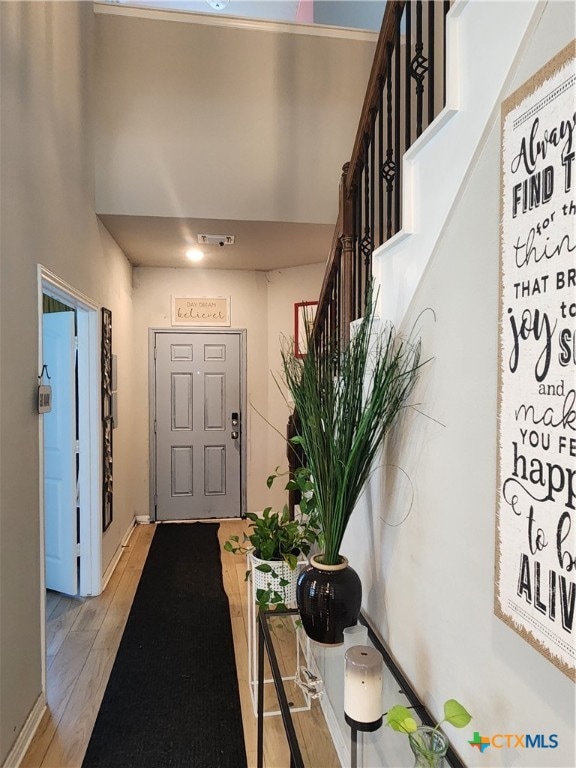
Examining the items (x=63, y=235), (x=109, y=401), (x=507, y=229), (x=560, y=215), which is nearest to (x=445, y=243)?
(x=507, y=229)

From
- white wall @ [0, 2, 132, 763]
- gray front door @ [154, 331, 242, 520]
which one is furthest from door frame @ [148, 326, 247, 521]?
white wall @ [0, 2, 132, 763]

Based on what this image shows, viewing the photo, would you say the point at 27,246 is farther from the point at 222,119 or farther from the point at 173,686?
the point at 173,686

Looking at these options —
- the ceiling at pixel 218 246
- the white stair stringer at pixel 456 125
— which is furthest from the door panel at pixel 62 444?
the white stair stringer at pixel 456 125

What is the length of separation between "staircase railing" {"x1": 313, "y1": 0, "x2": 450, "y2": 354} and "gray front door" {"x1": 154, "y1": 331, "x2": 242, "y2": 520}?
103 inches

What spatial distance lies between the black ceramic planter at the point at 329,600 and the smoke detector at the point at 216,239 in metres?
2.86

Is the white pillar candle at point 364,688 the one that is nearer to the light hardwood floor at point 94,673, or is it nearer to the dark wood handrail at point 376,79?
the light hardwood floor at point 94,673

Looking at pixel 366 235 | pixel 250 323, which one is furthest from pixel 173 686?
pixel 250 323

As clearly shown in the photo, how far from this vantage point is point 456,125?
1.08 m

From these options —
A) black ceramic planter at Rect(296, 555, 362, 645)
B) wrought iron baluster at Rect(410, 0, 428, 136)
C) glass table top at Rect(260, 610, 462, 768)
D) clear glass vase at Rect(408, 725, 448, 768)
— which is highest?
wrought iron baluster at Rect(410, 0, 428, 136)

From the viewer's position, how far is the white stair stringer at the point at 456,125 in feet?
2.96

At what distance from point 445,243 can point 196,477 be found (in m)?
4.16

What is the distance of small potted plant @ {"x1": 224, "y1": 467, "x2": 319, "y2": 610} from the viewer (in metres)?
→ 1.86

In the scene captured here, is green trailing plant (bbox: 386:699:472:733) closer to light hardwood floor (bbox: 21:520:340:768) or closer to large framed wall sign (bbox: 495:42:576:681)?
large framed wall sign (bbox: 495:42:576:681)

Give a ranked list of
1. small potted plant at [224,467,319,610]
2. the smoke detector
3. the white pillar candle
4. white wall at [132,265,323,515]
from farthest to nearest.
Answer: white wall at [132,265,323,515], the smoke detector, small potted plant at [224,467,319,610], the white pillar candle
